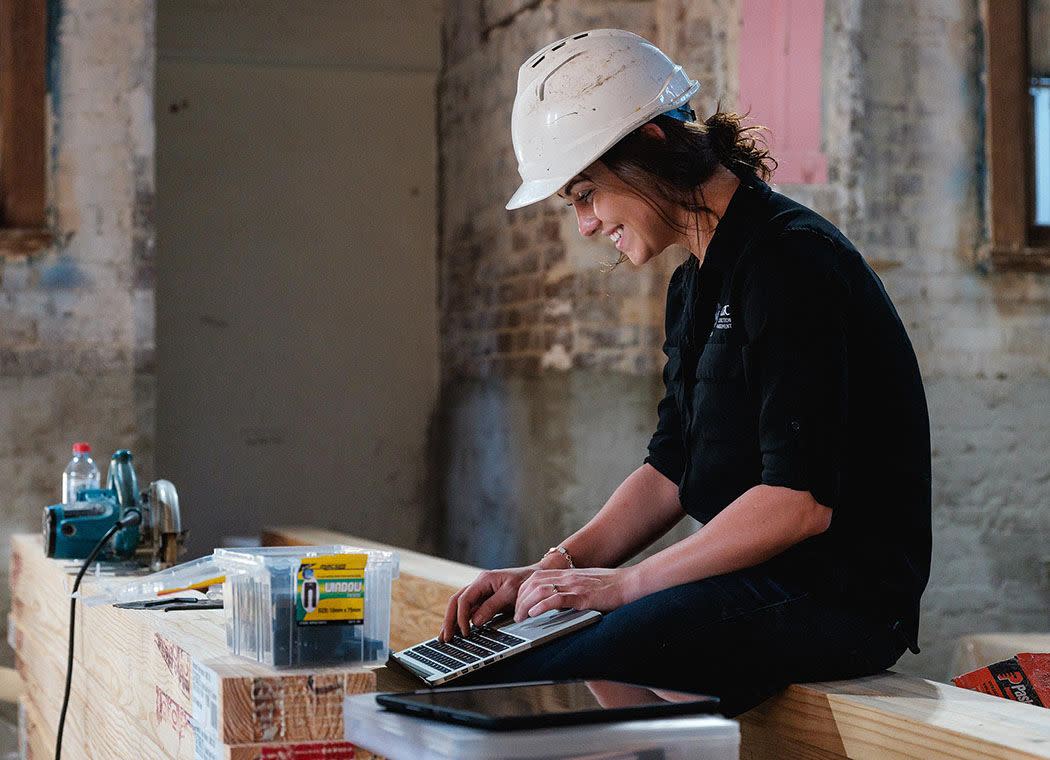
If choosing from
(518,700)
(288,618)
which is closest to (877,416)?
(518,700)

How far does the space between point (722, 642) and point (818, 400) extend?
33cm

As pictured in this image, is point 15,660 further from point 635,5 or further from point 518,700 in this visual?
point 518,700

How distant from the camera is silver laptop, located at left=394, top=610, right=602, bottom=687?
5.68 feet

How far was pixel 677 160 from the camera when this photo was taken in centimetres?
193

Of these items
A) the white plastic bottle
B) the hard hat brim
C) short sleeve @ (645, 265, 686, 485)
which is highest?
the hard hat brim

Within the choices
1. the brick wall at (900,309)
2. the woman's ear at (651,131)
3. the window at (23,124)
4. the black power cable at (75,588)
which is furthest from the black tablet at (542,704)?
the window at (23,124)

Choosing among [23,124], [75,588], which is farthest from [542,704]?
[23,124]

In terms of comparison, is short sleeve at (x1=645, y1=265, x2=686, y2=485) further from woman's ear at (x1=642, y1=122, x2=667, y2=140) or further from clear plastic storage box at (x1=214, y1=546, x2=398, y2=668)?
clear plastic storage box at (x1=214, y1=546, x2=398, y2=668)

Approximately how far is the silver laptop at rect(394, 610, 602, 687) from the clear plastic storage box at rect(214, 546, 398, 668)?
0.07 meters

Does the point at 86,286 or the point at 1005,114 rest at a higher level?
the point at 1005,114

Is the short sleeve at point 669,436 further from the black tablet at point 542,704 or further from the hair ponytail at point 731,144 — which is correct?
the black tablet at point 542,704

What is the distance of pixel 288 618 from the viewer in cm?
164

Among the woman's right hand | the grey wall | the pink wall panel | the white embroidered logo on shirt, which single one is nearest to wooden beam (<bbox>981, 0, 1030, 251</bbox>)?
the pink wall panel

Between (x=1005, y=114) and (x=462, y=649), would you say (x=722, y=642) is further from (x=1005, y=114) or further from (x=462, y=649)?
(x=1005, y=114)
